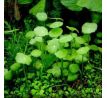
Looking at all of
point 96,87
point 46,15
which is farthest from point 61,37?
point 96,87

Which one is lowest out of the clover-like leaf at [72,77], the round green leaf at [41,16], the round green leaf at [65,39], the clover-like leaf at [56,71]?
the clover-like leaf at [72,77]

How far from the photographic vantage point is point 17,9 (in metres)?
2.37

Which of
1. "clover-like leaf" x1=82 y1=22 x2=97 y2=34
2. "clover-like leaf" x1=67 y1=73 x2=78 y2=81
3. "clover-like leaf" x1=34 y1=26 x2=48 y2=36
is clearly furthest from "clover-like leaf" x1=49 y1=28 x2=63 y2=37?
"clover-like leaf" x1=67 y1=73 x2=78 y2=81

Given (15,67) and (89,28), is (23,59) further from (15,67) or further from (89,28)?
(89,28)

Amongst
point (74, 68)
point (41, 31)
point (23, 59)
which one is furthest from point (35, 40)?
point (74, 68)

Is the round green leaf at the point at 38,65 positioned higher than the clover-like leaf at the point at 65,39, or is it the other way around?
the clover-like leaf at the point at 65,39

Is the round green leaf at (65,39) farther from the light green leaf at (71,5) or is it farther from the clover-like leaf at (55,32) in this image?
the light green leaf at (71,5)

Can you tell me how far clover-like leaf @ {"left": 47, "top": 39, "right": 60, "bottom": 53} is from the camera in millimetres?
2078

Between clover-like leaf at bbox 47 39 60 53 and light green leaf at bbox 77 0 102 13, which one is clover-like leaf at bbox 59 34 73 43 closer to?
clover-like leaf at bbox 47 39 60 53

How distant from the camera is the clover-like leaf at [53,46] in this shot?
2.08 metres

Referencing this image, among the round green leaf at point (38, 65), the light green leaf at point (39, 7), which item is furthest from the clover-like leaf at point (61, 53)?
the light green leaf at point (39, 7)

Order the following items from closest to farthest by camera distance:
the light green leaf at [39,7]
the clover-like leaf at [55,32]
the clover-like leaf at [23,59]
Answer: the clover-like leaf at [23,59]
the clover-like leaf at [55,32]
the light green leaf at [39,7]

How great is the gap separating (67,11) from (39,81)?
0.54 m

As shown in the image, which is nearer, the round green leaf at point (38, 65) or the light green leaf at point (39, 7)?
the round green leaf at point (38, 65)
